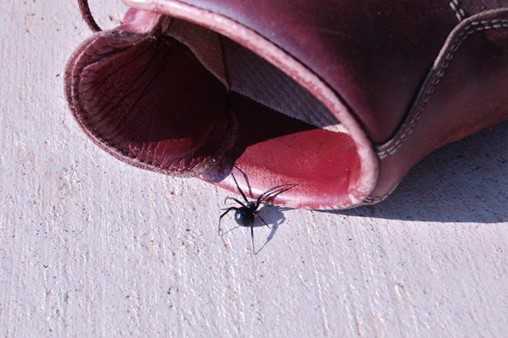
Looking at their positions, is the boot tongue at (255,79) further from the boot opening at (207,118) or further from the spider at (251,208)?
the spider at (251,208)

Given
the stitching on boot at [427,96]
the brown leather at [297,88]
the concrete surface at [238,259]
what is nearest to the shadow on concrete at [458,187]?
the concrete surface at [238,259]

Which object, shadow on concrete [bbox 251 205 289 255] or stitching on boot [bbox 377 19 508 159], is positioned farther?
shadow on concrete [bbox 251 205 289 255]

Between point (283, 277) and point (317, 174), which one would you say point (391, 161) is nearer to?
point (317, 174)

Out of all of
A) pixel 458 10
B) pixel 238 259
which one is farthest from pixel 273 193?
pixel 458 10

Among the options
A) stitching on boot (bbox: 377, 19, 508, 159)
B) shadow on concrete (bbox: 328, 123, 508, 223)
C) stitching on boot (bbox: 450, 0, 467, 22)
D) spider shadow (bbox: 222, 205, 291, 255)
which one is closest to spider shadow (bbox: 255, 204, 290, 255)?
spider shadow (bbox: 222, 205, 291, 255)

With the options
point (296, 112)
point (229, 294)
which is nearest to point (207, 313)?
point (229, 294)

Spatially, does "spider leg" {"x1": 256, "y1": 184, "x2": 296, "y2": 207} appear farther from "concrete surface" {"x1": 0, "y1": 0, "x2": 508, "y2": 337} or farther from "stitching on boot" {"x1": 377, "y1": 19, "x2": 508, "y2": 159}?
"stitching on boot" {"x1": 377, "y1": 19, "x2": 508, "y2": 159}
